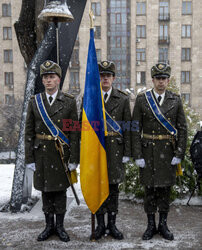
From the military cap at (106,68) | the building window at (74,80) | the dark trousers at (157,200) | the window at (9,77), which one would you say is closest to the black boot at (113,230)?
the dark trousers at (157,200)

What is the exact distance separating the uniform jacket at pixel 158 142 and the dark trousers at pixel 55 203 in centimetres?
111

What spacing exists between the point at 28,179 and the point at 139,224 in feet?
7.00

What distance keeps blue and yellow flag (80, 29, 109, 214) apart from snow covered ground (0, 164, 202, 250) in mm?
582

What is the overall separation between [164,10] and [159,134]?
122 feet

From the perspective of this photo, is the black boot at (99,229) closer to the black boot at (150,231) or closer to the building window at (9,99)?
the black boot at (150,231)

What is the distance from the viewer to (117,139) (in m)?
4.29

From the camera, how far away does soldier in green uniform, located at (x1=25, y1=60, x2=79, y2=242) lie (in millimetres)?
4211

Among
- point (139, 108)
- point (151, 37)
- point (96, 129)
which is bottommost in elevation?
point (96, 129)

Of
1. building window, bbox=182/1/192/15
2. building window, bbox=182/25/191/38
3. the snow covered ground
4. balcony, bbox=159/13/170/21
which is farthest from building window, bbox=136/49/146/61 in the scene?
the snow covered ground

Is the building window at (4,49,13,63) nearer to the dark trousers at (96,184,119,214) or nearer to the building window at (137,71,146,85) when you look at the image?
the building window at (137,71,146,85)

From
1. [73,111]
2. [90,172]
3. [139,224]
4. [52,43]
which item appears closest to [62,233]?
[90,172]

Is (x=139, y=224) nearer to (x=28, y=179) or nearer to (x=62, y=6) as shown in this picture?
(x=28, y=179)

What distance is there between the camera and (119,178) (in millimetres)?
4312

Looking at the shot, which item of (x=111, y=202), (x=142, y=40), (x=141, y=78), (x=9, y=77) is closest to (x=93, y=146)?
(x=111, y=202)
